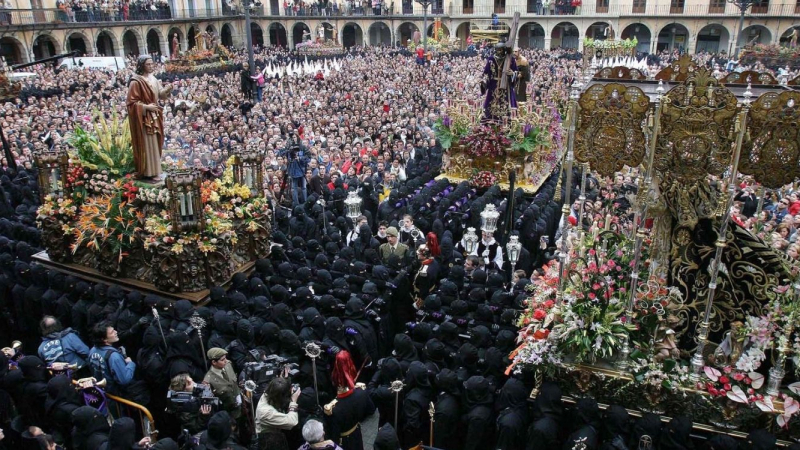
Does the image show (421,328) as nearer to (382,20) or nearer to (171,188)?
(171,188)

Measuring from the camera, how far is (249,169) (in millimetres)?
10219

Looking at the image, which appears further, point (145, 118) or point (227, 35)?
point (227, 35)

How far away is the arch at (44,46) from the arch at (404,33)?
2915 cm

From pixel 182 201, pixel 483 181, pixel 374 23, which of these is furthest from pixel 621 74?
pixel 374 23

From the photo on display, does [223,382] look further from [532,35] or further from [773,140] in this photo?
[532,35]

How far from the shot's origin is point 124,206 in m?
9.19

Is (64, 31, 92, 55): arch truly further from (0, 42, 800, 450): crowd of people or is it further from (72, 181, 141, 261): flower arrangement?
(72, 181, 141, 261): flower arrangement

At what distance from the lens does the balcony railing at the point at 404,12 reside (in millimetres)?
35312

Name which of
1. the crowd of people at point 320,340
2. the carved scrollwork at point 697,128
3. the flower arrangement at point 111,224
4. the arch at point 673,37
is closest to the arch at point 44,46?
the crowd of people at point 320,340

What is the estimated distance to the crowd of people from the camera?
5551 millimetres

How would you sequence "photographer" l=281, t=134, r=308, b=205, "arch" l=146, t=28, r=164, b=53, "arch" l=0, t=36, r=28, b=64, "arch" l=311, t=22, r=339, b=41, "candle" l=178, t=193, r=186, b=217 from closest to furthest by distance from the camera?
"candle" l=178, t=193, r=186, b=217, "photographer" l=281, t=134, r=308, b=205, "arch" l=0, t=36, r=28, b=64, "arch" l=146, t=28, r=164, b=53, "arch" l=311, t=22, r=339, b=41

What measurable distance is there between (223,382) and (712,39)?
5084cm

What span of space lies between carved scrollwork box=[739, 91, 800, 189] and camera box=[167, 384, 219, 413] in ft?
18.1

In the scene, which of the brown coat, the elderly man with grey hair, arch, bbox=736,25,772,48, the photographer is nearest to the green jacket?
the elderly man with grey hair
